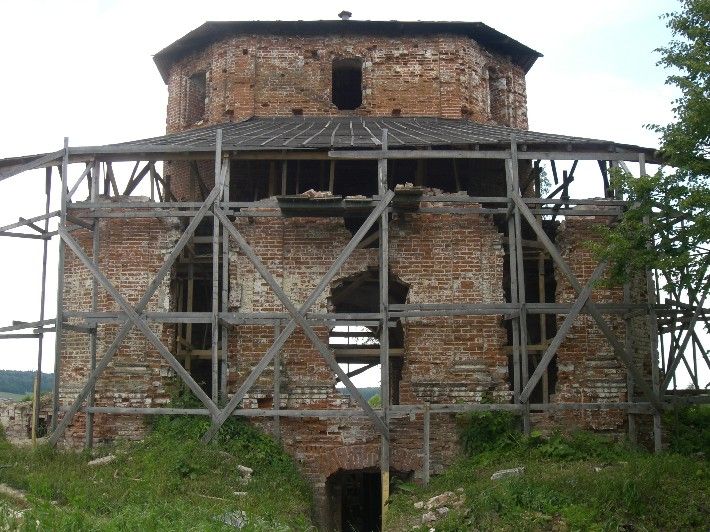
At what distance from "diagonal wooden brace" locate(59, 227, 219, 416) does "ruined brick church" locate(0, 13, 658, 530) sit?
0.11 feet

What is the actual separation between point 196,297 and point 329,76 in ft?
16.4

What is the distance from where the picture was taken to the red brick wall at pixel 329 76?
15.5 meters

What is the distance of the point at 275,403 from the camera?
451 inches

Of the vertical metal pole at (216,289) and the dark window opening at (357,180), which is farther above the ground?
the dark window opening at (357,180)

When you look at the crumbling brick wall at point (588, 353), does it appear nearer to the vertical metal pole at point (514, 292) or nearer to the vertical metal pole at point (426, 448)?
the vertical metal pole at point (514, 292)

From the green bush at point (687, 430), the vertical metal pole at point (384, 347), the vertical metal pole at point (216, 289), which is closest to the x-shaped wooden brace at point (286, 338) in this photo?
the vertical metal pole at point (384, 347)

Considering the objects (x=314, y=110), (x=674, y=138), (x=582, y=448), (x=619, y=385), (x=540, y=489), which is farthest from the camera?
(x=314, y=110)

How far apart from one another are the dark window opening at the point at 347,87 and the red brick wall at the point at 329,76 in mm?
608

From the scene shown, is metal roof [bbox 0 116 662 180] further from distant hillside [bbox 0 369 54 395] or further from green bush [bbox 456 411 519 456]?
distant hillside [bbox 0 369 54 395]

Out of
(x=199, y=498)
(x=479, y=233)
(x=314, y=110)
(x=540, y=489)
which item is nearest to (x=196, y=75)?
(x=314, y=110)

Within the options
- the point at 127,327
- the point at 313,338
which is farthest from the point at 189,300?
the point at 313,338

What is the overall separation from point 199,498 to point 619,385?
244 inches

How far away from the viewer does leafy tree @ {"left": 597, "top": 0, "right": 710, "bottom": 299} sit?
908 cm

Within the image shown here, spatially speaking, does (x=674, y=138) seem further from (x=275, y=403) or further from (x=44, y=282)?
(x=44, y=282)
